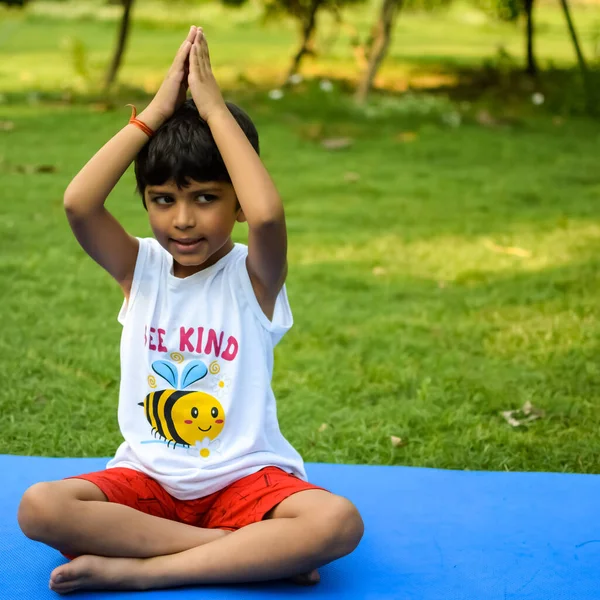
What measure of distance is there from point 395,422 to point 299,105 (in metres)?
5.66

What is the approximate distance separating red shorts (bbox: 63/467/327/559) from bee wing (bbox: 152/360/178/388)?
0.75 ft

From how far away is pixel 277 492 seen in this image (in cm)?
206

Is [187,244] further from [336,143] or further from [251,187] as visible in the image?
[336,143]

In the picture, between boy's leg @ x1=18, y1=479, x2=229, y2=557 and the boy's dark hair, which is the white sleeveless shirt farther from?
the boy's dark hair

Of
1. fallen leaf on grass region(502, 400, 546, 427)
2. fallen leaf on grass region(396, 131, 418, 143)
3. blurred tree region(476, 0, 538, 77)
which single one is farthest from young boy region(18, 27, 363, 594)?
blurred tree region(476, 0, 538, 77)

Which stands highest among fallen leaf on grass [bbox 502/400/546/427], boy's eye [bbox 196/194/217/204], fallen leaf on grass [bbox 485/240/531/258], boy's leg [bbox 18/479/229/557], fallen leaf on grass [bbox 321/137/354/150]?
boy's eye [bbox 196/194/217/204]

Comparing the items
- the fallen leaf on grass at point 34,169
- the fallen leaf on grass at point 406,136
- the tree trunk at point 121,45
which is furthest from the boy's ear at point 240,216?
the tree trunk at point 121,45

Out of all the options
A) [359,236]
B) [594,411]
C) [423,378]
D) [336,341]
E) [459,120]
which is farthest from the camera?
[459,120]

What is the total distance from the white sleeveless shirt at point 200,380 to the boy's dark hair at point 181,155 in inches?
8.6

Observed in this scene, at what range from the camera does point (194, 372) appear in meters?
2.12

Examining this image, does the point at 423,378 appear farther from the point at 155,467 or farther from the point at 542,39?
the point at 542,39

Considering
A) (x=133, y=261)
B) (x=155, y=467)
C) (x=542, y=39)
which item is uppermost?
(x=133, y=261)

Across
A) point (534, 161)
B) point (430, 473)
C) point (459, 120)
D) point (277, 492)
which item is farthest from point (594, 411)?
point (459, 120)

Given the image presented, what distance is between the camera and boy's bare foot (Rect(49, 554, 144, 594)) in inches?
76.7
